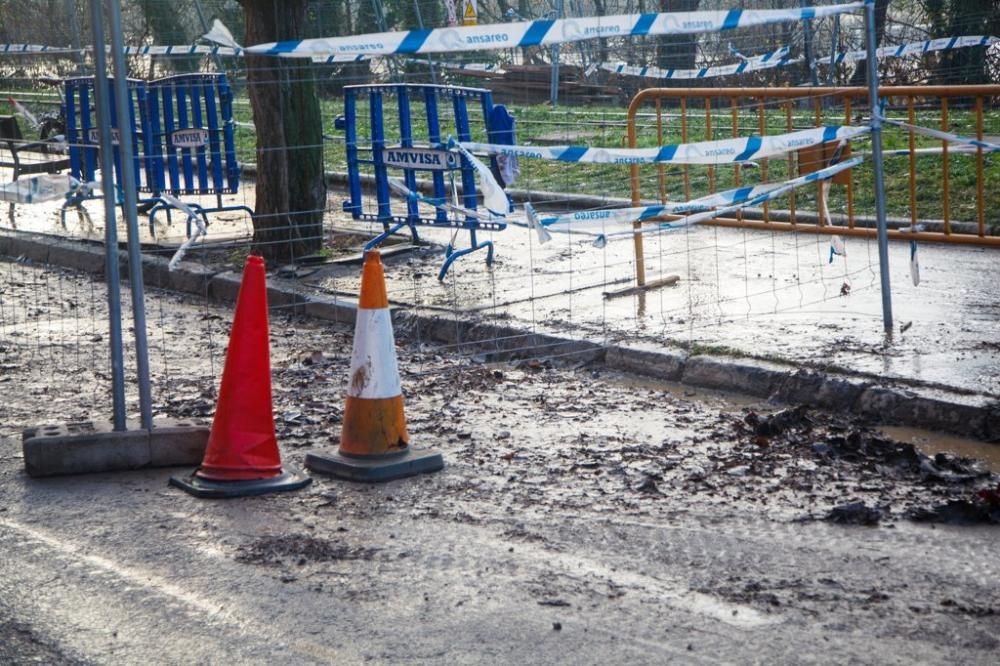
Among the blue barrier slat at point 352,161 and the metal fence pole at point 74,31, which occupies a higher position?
the metal fence pole at point 74,31

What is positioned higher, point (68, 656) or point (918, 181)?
point (918, 181)

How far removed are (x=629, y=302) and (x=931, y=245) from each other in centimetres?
319

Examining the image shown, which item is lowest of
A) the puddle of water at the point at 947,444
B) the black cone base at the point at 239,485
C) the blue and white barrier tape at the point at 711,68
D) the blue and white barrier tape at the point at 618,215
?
the puddle of water at the point at 947,444

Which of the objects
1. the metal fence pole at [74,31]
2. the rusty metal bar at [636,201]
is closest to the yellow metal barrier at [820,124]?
the rusty metal bar at [636,201]

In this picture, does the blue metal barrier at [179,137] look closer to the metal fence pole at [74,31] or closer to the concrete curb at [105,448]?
the metal fence pole at [74,31]

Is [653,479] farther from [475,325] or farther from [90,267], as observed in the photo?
[90,267]

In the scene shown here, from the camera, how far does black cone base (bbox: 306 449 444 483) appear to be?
237 inches

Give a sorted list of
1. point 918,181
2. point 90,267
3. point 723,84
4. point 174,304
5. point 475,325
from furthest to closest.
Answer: point 723,84 < point 918,181 < point 90,267 < point 174,304 < point 475,325

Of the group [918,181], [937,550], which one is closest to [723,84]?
[918,181]

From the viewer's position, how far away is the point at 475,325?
352 inches

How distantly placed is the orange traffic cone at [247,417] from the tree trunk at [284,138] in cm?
511

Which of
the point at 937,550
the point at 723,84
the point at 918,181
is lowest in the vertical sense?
the point at 937,550

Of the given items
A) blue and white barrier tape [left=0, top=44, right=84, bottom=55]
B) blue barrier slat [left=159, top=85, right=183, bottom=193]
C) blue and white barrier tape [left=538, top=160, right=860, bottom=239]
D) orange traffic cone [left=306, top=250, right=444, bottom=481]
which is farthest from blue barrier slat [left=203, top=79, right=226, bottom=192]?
orange traffic cone [left=306, top=250, right=444, bottom=481]

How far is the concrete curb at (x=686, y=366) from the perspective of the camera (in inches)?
265
